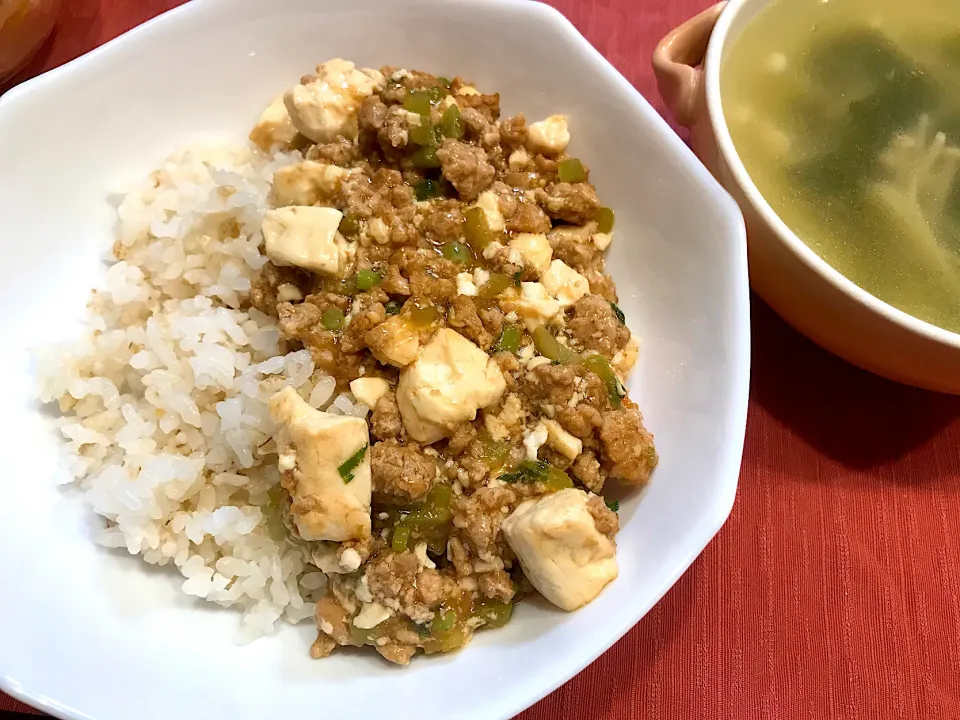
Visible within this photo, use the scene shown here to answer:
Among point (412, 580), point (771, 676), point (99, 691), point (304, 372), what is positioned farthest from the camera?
point (771, 676)

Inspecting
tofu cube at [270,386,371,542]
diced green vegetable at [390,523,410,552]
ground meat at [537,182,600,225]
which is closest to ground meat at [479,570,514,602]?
diced green vegetable at [390,523,410,552]

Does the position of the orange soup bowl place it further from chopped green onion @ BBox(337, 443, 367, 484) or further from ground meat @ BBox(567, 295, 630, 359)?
chopped green onion @ BBox(337, 443, 367, 484)

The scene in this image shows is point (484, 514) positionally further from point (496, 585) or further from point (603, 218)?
point (603, 218)

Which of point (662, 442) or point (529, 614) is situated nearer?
point (529, 614)

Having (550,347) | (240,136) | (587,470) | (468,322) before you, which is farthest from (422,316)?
(240,136)

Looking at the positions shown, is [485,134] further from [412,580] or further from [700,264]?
[412,580]

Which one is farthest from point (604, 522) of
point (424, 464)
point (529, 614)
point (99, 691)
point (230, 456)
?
point (99, 691)

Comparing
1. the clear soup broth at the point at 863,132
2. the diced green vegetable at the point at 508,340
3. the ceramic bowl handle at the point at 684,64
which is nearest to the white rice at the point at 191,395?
the diced green vegetable at the point at 508,340
